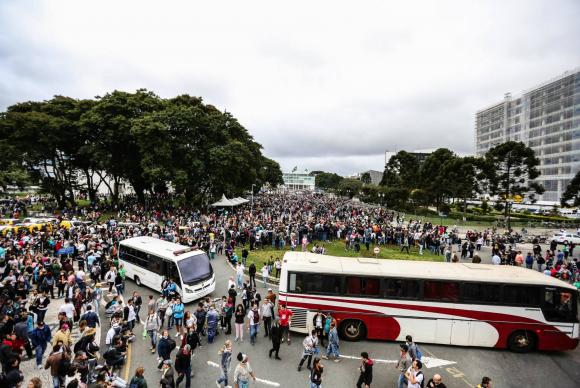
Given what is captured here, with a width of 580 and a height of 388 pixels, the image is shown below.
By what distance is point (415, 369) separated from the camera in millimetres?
7219

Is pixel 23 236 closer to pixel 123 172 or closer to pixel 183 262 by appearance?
pixel 183 262

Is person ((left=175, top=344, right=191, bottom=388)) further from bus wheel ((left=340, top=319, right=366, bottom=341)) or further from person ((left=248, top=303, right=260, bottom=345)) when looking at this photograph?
bus wheel ((left=340, top=319, right=366, bottom=341))

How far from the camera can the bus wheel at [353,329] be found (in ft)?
36.0

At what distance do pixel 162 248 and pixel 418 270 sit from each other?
12004 millimetres

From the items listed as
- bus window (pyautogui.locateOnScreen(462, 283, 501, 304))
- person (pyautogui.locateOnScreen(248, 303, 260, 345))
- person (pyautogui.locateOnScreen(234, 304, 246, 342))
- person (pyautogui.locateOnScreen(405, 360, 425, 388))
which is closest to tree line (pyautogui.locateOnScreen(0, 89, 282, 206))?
person (pyautogui.locateOnScreen(234, 304, 246, 342))

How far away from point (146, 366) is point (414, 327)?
9.15 meters

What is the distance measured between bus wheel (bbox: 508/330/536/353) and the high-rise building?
232 feet

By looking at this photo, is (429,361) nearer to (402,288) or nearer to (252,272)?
(402,288)

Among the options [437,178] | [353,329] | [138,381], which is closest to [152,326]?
[138,381]

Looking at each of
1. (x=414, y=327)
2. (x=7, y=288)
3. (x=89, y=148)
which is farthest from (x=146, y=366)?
(x=89, y=148)

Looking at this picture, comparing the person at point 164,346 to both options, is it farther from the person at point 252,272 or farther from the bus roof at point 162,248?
the person at point 252,272

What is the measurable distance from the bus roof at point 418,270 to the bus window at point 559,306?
29 cm

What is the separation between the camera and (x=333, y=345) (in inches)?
388

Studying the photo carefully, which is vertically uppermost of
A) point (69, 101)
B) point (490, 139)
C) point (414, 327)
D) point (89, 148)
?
point (490, 139)
